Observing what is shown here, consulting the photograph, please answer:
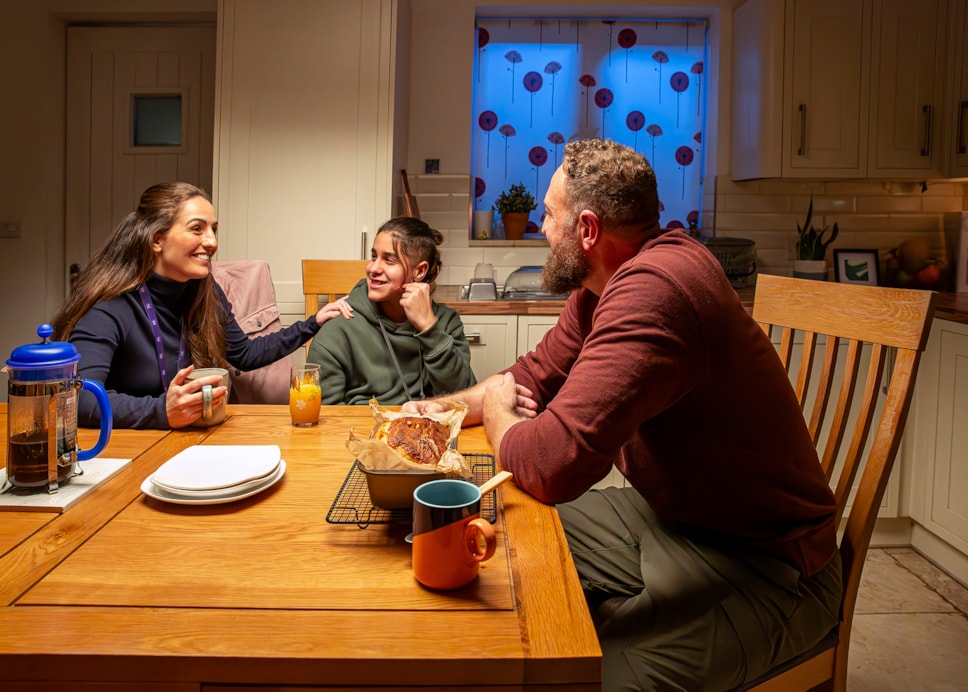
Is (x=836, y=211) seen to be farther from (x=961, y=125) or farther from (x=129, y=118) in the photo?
(x=129, y=118)

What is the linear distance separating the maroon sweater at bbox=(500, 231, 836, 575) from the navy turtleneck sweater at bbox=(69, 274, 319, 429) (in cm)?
80

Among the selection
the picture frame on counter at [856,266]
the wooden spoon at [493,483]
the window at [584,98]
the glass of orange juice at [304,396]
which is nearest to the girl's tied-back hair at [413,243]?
the glass of orange juice at [304,396]

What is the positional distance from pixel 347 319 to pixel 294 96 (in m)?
1.23

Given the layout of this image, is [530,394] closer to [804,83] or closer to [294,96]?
[294,96]

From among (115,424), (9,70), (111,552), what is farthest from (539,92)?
(111,552)

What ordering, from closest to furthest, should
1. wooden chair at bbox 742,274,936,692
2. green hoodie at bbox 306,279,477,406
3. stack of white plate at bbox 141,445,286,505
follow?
stack of white plate at bbox 141,445,286,505 → wooden chair at bbox 742,274,936,692 → green hoodie at bbox 306,279,477,406

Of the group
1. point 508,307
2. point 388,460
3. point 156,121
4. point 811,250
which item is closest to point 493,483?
point 388,460

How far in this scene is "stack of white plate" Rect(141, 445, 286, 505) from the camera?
44.6 inches

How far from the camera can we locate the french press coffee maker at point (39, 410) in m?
1.11

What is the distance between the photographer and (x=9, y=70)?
3535 millimetres

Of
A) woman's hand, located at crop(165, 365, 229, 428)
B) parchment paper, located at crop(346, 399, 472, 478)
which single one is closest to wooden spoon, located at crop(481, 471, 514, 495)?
parchment paper, located at crop(346, 399, 472, 478)

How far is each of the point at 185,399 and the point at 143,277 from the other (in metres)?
0.63

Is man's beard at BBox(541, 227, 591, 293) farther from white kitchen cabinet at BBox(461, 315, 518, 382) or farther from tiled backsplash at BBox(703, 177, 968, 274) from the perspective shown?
tiled backsplash at BBox(703, 177, 968, 274)

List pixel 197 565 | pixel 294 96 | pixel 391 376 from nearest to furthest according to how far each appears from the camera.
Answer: pixel 197 565 < pixel 391 376 < pixel 294 96
